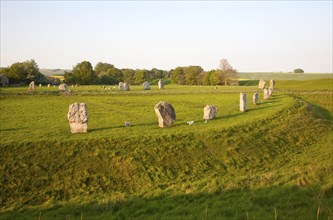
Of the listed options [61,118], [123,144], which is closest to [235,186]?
[123,144]

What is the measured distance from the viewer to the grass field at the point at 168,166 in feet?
33.3

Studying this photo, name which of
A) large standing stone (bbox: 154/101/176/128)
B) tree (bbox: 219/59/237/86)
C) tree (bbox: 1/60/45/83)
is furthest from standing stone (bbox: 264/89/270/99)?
tree (bbox: 1/60/45/83)

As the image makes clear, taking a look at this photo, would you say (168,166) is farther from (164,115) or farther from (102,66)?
(102,66)

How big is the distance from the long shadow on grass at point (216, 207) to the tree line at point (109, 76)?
80.7 m

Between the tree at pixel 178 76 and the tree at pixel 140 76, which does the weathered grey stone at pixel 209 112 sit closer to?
the tree at pixel 178 76

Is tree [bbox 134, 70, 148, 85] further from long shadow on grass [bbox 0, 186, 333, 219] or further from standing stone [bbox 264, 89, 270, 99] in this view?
long shadow on grass [bbox 0, 186, 333, 219]

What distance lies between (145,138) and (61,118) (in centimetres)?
1220

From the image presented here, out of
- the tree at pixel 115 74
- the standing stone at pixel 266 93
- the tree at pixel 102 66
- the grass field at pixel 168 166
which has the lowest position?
the grass field at pixel 168 166

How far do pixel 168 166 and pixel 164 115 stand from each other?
23.5 feet

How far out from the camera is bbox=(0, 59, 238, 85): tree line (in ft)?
279

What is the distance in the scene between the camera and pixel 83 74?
96625mm

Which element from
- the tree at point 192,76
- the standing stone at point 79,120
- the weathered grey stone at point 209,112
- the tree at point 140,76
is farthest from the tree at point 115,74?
the standing stone at point 79,120

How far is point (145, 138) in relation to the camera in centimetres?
2230

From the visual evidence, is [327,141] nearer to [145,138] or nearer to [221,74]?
[145,138]
